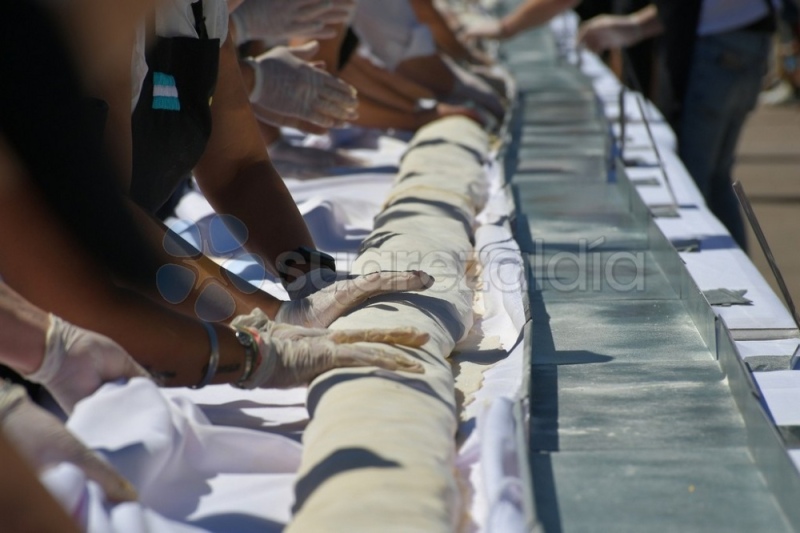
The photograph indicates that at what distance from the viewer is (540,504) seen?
124cm

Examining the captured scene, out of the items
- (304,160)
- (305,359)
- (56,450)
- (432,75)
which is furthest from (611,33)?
(56,450)

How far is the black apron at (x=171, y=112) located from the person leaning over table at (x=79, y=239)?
1.16 ft

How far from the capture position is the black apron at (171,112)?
6.04 feet

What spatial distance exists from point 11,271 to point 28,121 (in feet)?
0.61

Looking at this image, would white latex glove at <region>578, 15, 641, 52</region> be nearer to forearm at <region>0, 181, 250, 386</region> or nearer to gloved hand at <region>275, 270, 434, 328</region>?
gloved hand at <region>275, 270, 434, 328</region>

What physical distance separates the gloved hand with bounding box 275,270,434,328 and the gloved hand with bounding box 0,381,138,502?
2.03 feet

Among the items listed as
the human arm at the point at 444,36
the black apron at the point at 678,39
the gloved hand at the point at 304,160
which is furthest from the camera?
the human arm at the point at 444,36

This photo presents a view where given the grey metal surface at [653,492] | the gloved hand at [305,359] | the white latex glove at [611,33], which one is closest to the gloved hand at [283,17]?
the white latex glove at [611,33]

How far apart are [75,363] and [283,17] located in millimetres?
1635

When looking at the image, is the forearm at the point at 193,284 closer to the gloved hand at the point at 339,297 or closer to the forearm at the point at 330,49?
the gloved hand at the point at 339,297

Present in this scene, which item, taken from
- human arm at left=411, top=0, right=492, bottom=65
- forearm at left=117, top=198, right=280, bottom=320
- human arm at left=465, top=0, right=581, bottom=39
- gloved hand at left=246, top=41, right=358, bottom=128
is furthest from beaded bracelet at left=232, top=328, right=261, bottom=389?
human arm at left=411, top=0, right=492, bottom=65

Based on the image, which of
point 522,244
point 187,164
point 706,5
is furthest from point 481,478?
point 706,5

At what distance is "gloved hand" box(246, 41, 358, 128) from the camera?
106 inches

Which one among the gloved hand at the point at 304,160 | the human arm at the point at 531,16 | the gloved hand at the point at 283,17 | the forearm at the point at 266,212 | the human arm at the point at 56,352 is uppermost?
the human arm at the point at 56,352
